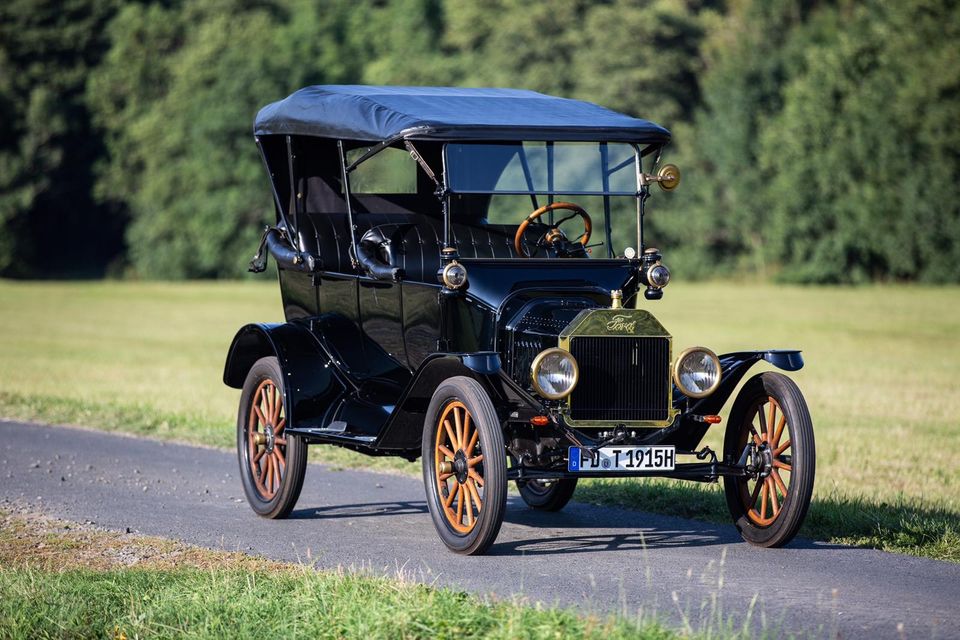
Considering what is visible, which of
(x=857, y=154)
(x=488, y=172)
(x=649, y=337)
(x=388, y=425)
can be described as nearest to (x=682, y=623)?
(x=649, y=337)

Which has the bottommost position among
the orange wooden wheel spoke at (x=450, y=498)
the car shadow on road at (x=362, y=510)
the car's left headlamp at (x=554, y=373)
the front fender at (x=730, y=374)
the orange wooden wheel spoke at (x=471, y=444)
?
the car shadow on road at (x=362, y=510)

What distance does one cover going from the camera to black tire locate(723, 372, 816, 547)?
25.2 feet

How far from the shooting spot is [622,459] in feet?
25.0

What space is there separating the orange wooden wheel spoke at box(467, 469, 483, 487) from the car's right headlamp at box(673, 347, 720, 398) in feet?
4.01

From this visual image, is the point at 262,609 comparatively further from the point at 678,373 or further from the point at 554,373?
the point at 678,373

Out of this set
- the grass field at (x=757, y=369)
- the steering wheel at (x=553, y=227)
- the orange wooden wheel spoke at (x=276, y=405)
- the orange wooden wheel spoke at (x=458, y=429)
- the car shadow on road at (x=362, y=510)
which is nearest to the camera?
the orange wooden wheel spoke at (x=458, y=429)

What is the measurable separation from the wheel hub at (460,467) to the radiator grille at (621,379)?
2.12 feet

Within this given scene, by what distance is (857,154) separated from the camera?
172ft

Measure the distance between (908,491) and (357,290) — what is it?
4667 millimetres

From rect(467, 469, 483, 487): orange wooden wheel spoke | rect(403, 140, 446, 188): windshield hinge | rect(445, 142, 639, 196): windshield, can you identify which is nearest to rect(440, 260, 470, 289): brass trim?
rect(403, 140, 446, 188): windshield hinge

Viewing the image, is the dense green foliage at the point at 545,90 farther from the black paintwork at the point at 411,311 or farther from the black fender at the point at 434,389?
the black fender at the point at 434,389

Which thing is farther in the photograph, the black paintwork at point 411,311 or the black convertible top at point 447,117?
the black convertible top at point 447,117

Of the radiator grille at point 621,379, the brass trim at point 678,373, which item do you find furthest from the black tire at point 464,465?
the brass trim at point 678,373

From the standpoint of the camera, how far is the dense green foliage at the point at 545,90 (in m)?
51.3
